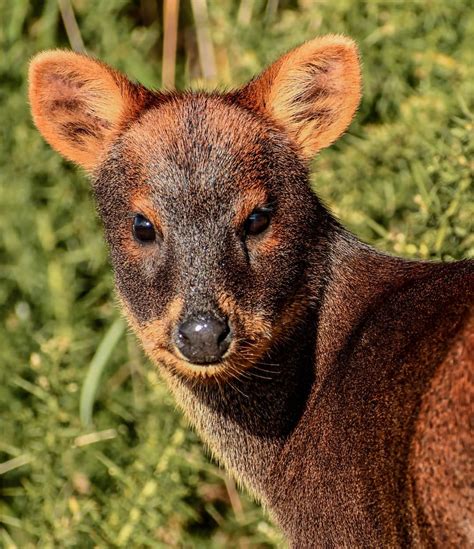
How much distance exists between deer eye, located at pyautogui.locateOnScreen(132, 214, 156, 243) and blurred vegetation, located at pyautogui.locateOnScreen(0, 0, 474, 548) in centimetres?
135

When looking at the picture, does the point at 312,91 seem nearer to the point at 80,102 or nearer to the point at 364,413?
the point at 80,102

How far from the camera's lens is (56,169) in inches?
279

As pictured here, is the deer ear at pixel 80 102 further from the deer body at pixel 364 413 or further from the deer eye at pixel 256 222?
the deer body at pixel 364 413

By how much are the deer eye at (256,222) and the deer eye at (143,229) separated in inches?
13.9

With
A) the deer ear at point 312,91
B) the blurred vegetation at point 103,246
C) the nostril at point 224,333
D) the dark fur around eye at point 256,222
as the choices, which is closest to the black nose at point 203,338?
the nostril at point 224,333

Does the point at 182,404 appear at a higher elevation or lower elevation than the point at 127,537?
higher

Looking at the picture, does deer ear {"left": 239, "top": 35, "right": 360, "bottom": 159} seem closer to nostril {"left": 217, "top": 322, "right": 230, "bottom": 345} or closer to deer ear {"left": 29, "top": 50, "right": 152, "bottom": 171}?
deer ear {"left": 29, "top": 50, "right": 152, "bottom": 171}

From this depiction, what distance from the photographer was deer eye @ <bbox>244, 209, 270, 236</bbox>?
15.1 ft

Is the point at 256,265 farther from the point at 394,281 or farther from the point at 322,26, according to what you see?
the point at 322,26

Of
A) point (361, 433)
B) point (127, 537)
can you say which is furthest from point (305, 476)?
point (127, 537)

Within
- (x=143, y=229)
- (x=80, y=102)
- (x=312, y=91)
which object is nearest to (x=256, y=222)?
(x=143, y=229)

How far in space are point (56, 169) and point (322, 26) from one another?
5.72 feet

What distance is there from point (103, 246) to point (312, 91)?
218 cm

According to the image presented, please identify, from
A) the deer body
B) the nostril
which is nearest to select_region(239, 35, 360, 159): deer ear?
the deer body
